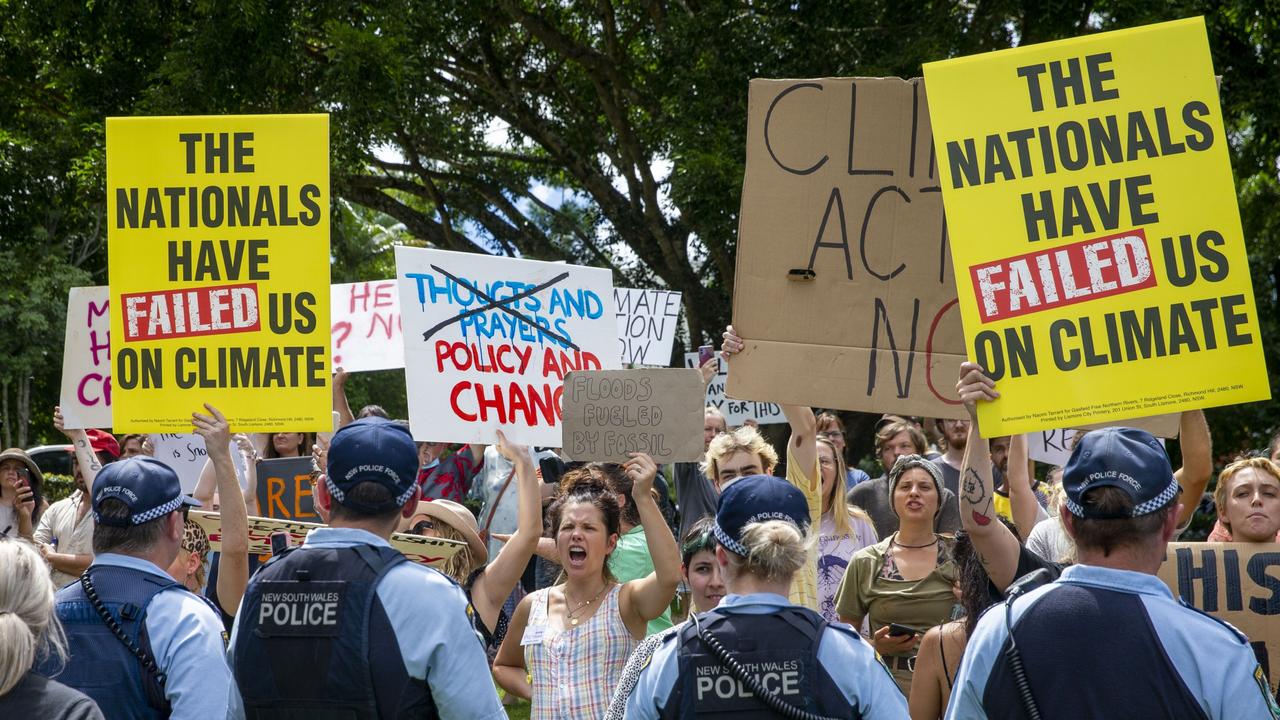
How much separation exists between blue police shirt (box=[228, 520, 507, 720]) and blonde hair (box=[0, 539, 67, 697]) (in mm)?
778

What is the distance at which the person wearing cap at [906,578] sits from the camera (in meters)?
5.41

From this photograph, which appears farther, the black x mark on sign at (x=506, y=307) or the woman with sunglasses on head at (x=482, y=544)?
the black x mark on sign at (x=506, y=307)

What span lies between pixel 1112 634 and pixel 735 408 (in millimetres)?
8332

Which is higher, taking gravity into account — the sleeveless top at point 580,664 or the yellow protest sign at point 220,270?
the yellow protest sign at point 220,270

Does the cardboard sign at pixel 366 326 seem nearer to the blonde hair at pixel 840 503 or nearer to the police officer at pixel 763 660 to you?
the blonde hair at pixel 840 503

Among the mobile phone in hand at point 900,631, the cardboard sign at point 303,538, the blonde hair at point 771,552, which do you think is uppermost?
the cardboard sign at point 303,538

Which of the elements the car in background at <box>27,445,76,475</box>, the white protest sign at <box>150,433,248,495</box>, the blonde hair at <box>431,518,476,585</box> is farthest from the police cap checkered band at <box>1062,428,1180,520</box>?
the car in background at <box>27,445,76,475</box>

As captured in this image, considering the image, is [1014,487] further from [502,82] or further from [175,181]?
[502,82]

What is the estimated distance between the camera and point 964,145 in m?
4.52

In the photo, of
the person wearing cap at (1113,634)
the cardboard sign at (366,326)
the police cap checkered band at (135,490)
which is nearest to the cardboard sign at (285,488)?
the cardboard sign at (366,326)

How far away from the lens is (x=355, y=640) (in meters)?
3.37

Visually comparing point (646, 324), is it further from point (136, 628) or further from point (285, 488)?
point (136, 628)

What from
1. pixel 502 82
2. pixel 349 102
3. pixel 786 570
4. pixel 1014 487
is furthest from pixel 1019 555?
pixel 502 82

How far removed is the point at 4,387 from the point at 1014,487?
73.5 feet
